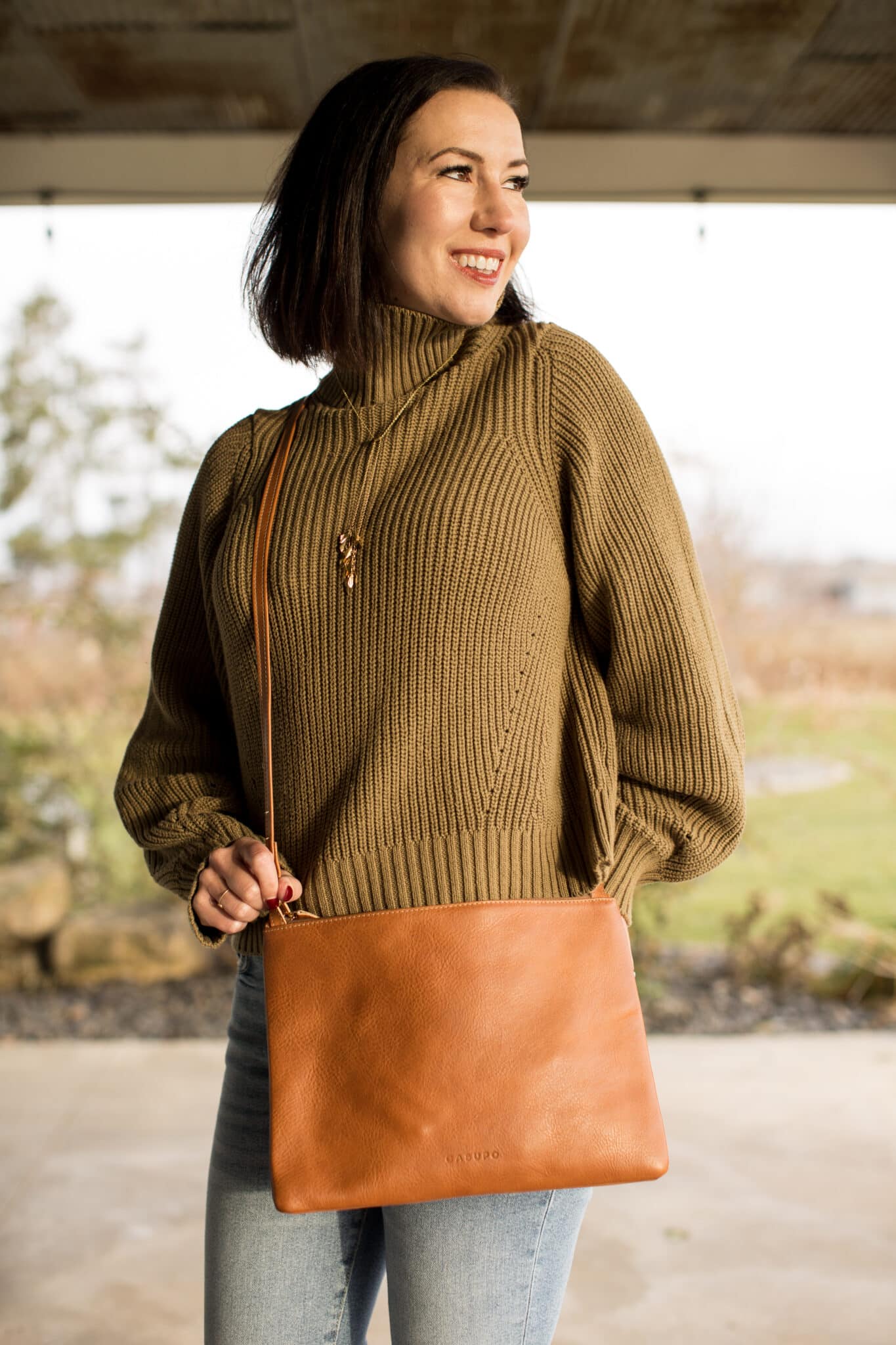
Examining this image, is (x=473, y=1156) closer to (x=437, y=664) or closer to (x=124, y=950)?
(x=437, y=664)

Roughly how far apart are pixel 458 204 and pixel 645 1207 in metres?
2.34

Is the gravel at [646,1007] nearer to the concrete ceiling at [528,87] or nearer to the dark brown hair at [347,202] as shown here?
the concrete ceiling at [528,87]

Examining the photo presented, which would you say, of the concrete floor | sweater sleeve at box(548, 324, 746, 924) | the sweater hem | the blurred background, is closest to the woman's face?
sweater sleeve at box(548, 324, 746, 924)

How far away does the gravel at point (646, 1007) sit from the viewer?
13.2 ft

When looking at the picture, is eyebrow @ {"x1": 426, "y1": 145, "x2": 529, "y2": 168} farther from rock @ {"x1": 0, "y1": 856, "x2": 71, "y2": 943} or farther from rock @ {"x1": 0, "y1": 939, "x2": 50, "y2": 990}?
rock @ {"x1": 0, "y1": 939, "x2": 50, "y2": 990}

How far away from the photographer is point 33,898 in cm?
413

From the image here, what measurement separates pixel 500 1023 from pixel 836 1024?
11.2 feet

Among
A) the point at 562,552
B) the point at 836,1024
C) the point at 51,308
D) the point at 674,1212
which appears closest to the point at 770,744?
the point at 836,1024

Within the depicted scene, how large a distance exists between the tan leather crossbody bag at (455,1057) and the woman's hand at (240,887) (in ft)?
0.17

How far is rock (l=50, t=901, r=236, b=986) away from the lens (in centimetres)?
419

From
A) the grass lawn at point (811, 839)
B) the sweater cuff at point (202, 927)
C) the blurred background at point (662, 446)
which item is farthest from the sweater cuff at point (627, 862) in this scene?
the grass lawn at point (811, 839)

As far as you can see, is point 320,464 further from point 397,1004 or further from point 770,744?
point 770,744

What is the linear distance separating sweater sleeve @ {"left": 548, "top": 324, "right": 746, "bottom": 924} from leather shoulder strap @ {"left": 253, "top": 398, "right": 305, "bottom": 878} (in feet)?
0.90

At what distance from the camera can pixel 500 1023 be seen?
0.96 meters
